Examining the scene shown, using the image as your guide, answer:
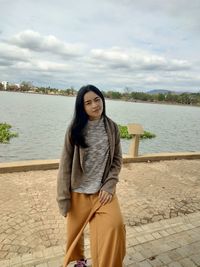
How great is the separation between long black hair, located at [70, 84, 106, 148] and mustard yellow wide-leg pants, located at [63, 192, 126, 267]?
0.57 m

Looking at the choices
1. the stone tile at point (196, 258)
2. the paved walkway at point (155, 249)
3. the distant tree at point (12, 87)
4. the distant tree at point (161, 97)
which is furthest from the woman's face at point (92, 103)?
the distant tree at point (12, 87)

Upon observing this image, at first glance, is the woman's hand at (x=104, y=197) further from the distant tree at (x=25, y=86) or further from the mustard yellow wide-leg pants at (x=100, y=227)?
the distant tree at (x=25, y=86)

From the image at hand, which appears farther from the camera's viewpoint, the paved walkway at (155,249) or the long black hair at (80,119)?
the paved walkway at (155,249)

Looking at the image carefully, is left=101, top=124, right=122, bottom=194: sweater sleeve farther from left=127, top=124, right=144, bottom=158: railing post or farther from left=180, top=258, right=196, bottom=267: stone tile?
left=127, top=124, right=144, bottom=158: railing post

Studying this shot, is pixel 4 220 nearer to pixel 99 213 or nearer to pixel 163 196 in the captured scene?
pixel 99 213

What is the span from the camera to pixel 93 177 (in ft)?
9.46

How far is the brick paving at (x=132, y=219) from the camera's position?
3.72m

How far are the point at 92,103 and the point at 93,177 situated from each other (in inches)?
29.4

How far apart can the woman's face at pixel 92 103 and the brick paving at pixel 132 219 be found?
1.98 meters

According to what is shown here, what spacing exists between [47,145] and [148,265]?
13.9 m

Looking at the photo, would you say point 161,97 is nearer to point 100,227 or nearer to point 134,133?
point 134,133

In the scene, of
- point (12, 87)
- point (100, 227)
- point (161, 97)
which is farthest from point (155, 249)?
point (12, 87)

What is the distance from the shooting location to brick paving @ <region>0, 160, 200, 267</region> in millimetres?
3723

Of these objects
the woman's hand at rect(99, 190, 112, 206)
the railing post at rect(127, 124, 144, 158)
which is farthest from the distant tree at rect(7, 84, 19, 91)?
the woman's hand at rect(99, 190, 112, 206)
